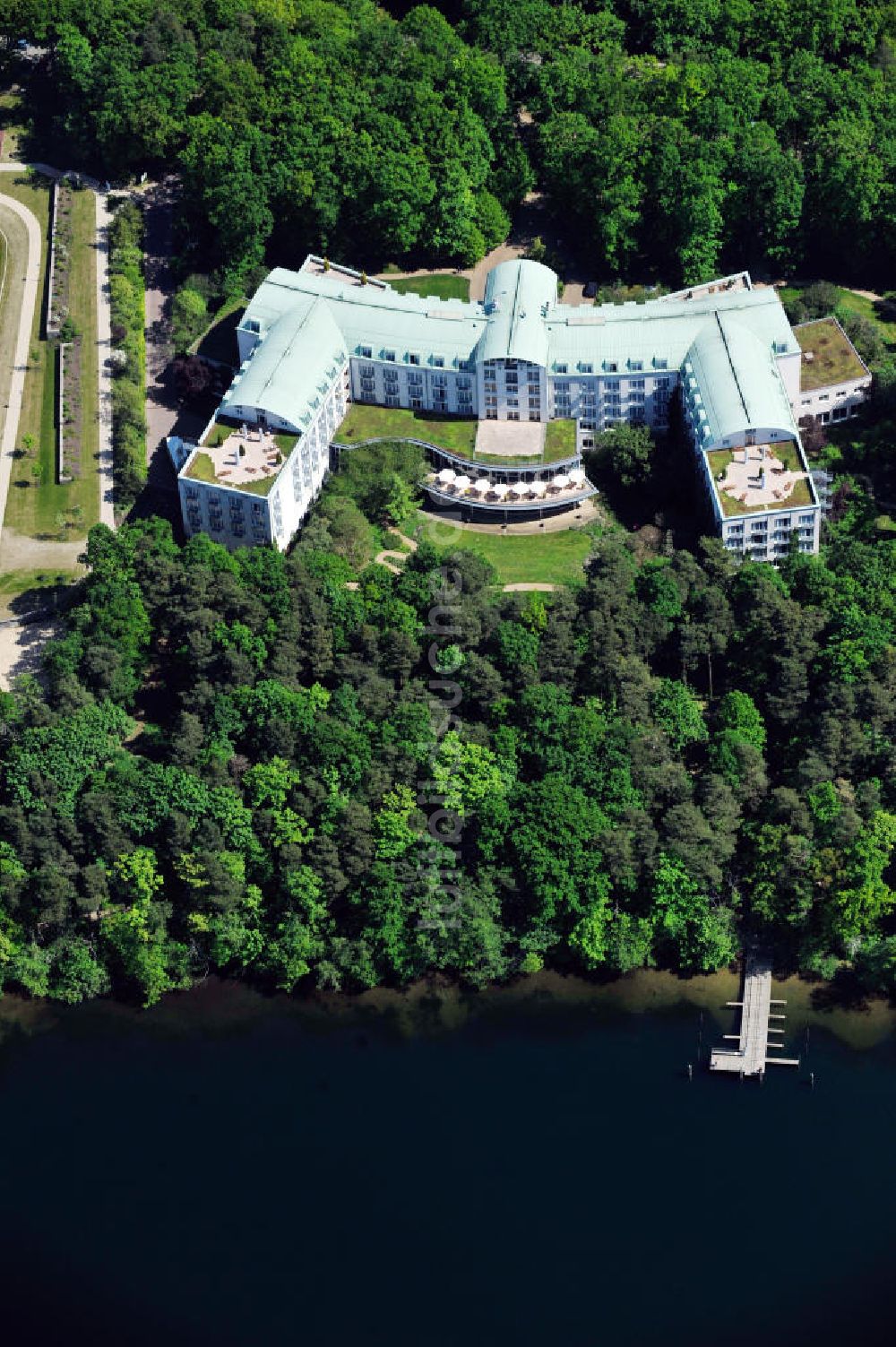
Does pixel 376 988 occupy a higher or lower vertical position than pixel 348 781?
lower

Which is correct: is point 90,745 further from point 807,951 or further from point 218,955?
point 807,951

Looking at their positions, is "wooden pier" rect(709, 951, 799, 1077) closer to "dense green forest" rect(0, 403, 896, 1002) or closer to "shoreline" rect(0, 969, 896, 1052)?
"shoreline" rect(0, 969, 896, 1052)

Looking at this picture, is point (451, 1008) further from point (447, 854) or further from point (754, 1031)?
point (754, 1031)

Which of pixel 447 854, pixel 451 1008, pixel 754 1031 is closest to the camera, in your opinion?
pixel 754 1031

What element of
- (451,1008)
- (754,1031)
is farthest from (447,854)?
(754,1031)

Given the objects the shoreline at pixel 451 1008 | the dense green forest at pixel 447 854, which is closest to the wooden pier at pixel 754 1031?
the shoreline at pixel 451 1008

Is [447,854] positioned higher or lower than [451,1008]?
higher

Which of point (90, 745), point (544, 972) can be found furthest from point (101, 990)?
point (544, 972)
